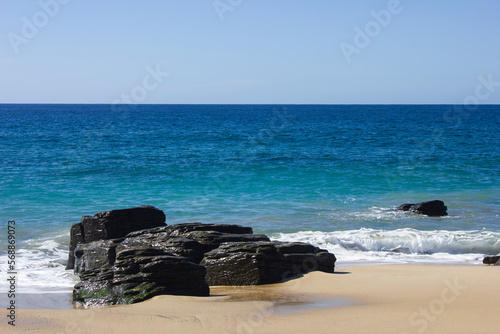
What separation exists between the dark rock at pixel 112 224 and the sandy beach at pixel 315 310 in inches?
151

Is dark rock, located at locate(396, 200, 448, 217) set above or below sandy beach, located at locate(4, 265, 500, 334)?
above

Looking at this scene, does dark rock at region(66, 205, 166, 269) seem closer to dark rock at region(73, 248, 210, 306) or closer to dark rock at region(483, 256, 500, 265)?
dark rock at region(73, 248, 210, 306)

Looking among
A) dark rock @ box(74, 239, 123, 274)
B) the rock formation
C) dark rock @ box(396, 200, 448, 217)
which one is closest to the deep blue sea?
dark rock @ box(396, 200, 448, 217)

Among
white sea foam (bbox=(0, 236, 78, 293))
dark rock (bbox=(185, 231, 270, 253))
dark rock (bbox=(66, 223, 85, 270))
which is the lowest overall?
white sea foam (bbox=(0, 236, 78, 293))

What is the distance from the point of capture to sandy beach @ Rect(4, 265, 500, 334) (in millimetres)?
8414

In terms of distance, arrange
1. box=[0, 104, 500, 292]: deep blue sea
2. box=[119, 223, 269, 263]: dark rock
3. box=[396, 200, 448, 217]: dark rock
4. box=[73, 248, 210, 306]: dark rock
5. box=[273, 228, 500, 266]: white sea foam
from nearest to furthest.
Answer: box=[73, 248, 210, 306]: dark rock
box=[119, 223, 269, 263]: dark rock
box=[273, 228, 500, 266]: white sea foam
box=[0, 104, 500, 292]: deep blue sea
box=[396, 200, 448, 217]: dark rock

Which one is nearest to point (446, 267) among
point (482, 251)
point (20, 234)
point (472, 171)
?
point (482, 251)

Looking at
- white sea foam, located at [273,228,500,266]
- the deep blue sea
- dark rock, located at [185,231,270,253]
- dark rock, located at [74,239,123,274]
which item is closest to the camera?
dark rock, located at [74,239,123,274]

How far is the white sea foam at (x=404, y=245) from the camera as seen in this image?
1544cm

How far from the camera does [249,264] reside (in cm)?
1180

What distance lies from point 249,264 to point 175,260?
69.6 inches

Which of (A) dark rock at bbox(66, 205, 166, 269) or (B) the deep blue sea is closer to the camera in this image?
(A) dark rock at bbox(66, 205, 166, 269)

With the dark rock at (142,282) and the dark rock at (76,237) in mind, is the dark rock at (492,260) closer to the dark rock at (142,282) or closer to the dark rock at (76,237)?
the dark rock at (142,282)

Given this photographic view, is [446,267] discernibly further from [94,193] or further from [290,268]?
[94,193]
